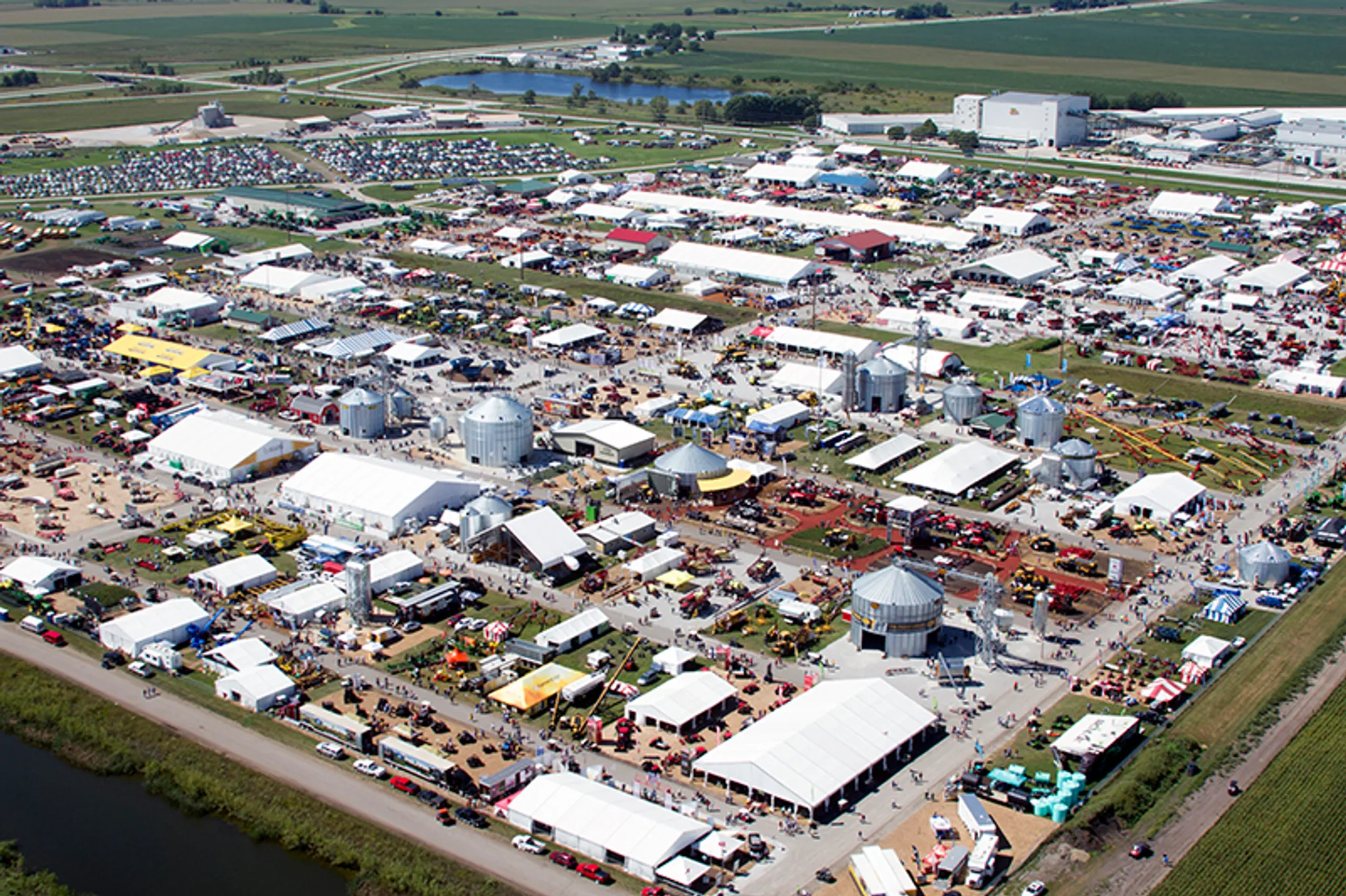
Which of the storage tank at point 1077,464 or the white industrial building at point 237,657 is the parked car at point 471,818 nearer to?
the white industrial building at point 237,657

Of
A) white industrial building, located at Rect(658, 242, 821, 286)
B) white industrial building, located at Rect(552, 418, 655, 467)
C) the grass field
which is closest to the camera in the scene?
white industrial building, located at Rect(552, 418, 655, 467)

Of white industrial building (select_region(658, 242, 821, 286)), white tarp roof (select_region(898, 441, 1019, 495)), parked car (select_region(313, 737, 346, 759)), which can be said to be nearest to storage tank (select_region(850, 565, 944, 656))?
white tarp roof (select_region(898, 441, 1019, 495))

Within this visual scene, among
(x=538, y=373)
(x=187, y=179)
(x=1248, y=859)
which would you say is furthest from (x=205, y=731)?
(x=187, y=179)

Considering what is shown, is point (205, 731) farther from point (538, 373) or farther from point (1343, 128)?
point (1343, 128)

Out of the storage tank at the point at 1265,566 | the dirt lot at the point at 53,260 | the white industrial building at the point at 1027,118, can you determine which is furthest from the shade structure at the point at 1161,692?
the white industrial building at the point at 1027,118

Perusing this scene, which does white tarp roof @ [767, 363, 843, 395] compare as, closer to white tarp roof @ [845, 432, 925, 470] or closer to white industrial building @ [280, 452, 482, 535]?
white tarp roof @ [845, 432, 925, 470]

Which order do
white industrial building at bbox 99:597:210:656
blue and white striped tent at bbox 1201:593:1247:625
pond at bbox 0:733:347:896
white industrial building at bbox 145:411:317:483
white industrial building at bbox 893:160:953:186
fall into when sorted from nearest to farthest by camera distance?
pond at bbox 0:733:347:896
white industrial building at bbox 99:597:210:656
blue and white striped tent at bbox 1201:593:1247:625
white industrial building at bbox 145:411:317:483
white industrial building at bbox 893:160:953:186
